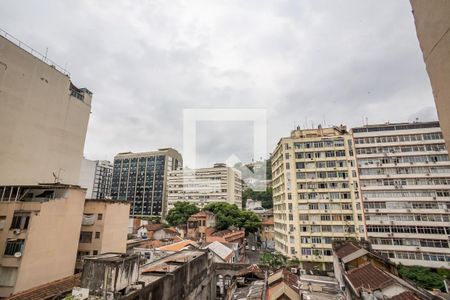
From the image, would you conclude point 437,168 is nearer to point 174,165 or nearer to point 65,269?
point 65,269

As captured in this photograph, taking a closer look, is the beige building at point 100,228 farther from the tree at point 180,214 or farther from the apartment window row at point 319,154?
the tree at point 180,214

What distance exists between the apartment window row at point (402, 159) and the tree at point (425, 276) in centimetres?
1258

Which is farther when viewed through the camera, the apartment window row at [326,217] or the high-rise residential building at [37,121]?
the apartment window row at [326,217]

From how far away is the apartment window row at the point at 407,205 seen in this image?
2773cm

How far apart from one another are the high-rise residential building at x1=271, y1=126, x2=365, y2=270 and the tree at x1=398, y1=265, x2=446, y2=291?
541 centimetres

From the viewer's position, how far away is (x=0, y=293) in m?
13.1

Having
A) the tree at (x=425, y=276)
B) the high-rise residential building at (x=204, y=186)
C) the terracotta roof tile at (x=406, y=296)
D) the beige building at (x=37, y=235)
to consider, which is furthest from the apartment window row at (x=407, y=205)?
the high-rise residential building at (x=204, y=186)

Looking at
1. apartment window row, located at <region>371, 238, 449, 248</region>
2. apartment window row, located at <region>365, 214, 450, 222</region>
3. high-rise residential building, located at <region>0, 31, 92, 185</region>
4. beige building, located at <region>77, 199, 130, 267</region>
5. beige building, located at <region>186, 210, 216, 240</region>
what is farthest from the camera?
beige building, located at <region>186, 210, 216, 240</region>

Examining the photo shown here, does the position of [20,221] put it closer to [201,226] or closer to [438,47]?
[438,47]

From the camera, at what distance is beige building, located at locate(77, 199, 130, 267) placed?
1933cm

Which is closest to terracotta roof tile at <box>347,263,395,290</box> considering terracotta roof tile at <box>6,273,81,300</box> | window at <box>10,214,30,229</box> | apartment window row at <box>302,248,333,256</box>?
terracotta roof tile at <box>6,273,81,300</box>

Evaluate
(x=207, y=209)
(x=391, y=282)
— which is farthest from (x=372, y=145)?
(x=207, y=209)

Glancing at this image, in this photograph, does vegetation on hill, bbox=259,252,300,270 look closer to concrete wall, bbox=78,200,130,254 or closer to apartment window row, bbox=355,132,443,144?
concrete wall, bbox=78,200,130,254

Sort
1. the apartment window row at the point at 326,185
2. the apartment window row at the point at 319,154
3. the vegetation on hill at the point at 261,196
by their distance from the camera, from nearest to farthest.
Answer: the apartment window row at the point at 326,185 → the apartment window row at the point at 319,154 → the vegetation on hill at the point at 261,196
